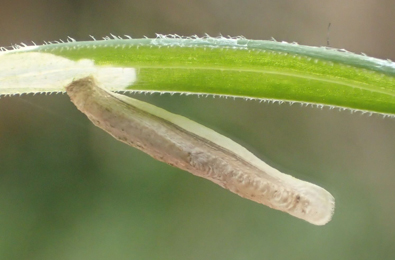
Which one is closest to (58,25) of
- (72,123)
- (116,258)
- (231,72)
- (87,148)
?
(72,123)

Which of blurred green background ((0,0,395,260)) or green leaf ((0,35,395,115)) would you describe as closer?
green leaf ((0,35,395,115))

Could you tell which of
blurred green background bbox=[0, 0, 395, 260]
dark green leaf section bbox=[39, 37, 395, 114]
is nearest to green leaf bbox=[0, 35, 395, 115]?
dark green leaf section bbox=[39, 37, 395, 114]

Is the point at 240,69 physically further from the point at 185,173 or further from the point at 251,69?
the point at 185,173

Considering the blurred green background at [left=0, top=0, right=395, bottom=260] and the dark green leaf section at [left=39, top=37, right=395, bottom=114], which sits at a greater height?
the blurred green background at [left=0, top=0, right=395, bottom=260]

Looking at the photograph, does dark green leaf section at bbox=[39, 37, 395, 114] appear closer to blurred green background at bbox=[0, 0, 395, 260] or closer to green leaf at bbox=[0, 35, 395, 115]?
green leaf at bbox=[0, 35, 395, 115]

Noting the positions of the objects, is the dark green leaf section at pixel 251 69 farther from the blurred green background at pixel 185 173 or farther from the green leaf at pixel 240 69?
the blurred green background at pixel 185 173

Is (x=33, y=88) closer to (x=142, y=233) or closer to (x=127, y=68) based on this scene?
(x=127, y=68)

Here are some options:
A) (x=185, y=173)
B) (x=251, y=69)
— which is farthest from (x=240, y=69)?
(x=185, y=173)
